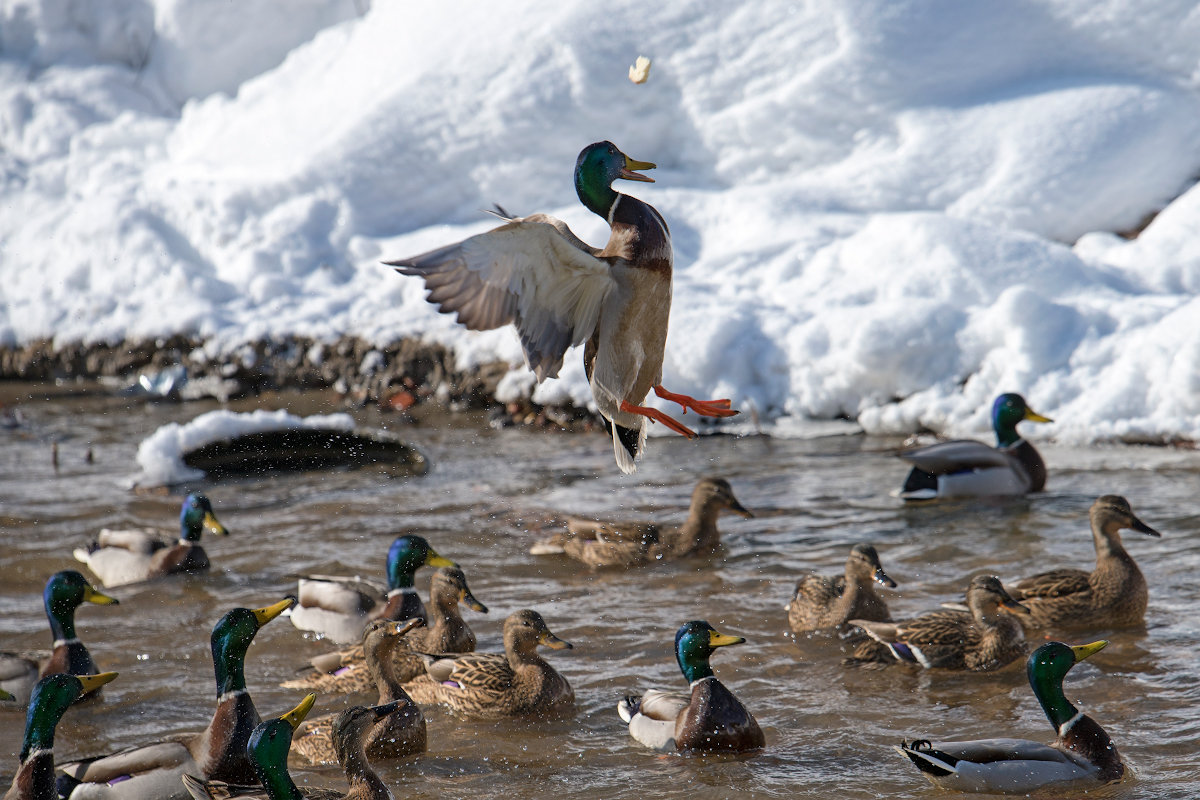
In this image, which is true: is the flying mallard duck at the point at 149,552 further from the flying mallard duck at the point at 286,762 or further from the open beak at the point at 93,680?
the flying mallard duck at the point at 286,762

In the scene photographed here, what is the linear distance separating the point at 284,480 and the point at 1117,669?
6024mm

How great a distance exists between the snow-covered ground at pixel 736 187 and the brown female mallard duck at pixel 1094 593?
3.16 meters

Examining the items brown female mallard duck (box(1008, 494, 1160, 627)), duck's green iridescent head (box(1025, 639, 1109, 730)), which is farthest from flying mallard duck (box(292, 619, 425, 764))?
brown female mallard duck (box(1008, 494, 1160, 627))

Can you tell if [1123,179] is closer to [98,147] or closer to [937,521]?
[937,521]

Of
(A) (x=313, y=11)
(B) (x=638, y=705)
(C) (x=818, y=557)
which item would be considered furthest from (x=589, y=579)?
(A) (x=313, y=11)

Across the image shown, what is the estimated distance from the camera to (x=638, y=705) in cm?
471

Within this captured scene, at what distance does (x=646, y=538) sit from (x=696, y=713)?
249 cm

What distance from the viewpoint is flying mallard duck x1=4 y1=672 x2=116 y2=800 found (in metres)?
3.79

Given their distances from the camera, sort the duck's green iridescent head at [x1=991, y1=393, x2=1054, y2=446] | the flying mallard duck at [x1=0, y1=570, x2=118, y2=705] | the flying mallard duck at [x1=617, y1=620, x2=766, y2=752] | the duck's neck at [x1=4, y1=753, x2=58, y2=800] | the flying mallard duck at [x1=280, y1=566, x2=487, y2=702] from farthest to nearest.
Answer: the duck's green iridescent head at [x1=991, y1=393, x2=1054, y2=446], the flying mallard duck at [x1=280, y1=566, x2=487, y2=702], the flying mallard duck at [x1=0, y1=570, x2=118, y2=705], the flying mallard duck at [x1=617, y1=620, x2=766, y2=752], the duck's neck at [x1=4, y1=753, x2=58, y2=800]

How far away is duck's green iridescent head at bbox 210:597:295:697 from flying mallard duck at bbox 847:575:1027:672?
2.54m

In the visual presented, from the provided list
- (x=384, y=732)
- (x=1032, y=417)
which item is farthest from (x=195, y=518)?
(x=1032, y=417)

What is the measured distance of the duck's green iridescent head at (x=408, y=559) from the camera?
5.82m

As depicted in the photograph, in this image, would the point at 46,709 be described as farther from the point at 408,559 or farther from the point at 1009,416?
the point at 1009,416

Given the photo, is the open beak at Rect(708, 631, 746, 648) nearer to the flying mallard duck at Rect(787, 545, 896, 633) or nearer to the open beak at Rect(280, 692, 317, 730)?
the flying mallard duck at Rect(787, 545, 896, 633)
